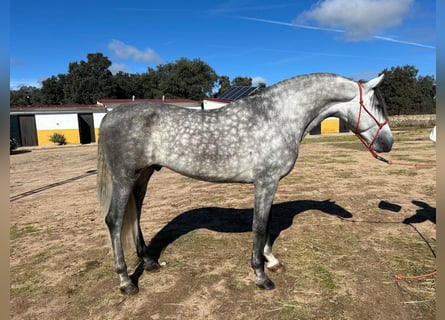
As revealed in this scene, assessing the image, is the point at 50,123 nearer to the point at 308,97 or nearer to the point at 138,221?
the point at 138,221

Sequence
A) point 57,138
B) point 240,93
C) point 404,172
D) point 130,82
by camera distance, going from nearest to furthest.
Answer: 1. point 404,172
2. point 240,93
3. point 57,138
4. point 130,82

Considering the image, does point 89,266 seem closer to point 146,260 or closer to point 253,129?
point 146,260

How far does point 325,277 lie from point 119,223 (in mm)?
2523

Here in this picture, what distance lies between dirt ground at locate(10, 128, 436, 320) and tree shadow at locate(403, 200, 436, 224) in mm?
26

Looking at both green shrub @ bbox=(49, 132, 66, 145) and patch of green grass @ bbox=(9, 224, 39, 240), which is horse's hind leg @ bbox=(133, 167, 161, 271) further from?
green shrub @ bbox=(49, 132, 66, 145)

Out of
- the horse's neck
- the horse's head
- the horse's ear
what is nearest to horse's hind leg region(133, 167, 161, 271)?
the horse's neck

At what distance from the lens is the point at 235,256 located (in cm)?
404

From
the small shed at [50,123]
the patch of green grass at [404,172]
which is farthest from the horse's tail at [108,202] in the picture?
the small shed at [50,123]

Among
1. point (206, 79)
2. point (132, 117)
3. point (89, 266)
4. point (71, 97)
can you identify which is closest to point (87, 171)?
point (89, 266)

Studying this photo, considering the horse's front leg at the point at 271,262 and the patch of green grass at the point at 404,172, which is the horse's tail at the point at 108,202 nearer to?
the horse's front leg at the point at 271,262

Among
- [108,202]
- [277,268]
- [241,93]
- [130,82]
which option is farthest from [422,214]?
[130,82]

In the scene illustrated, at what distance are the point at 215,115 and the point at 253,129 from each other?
1.52 feet

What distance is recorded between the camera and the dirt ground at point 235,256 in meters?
3.00

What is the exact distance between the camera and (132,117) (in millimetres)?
3225
